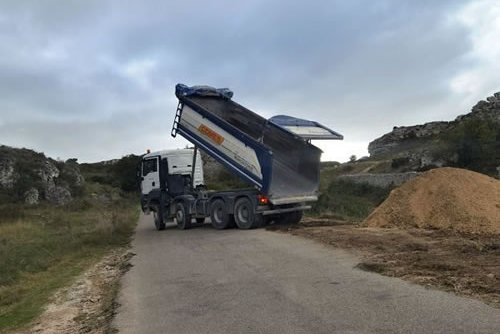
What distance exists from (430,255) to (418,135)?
72.6 m

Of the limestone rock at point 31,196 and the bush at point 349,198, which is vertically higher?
the limestone rock at point 31,196

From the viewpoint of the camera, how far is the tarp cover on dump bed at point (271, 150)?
1770 cm

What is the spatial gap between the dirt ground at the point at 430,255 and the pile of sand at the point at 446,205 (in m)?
0.72

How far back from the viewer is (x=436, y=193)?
15914 millimetres

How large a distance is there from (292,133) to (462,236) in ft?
22.9

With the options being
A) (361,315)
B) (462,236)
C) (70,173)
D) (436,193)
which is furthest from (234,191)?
(70,173)

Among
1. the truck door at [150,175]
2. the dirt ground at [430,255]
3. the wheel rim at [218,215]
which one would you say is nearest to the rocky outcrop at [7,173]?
the truck door at [150,175]

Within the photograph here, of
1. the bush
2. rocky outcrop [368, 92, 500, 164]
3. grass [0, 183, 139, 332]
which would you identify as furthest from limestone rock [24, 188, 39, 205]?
rocky outcrop [368, 92, 500, 164]

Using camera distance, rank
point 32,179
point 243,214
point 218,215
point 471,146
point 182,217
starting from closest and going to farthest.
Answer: point 243,214 → point 218,215 → point 182,217 → point 471,146 → point 32,179

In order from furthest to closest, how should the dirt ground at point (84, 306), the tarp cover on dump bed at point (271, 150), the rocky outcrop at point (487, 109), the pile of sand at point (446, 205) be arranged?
the rocky outcrop at point (487, 109) → the tarp cover on dump bed at point (271, 150) → the pile of sand at point (446, 205) → the dirt ground at point (84, 306)

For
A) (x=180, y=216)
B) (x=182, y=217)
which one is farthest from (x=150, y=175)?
(x=182, y=217)

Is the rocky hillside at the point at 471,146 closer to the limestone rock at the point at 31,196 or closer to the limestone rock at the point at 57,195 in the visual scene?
A: the limestone rock at the point at 57,195

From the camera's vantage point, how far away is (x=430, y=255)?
1048cm

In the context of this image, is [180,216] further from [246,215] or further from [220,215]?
[246,215]
